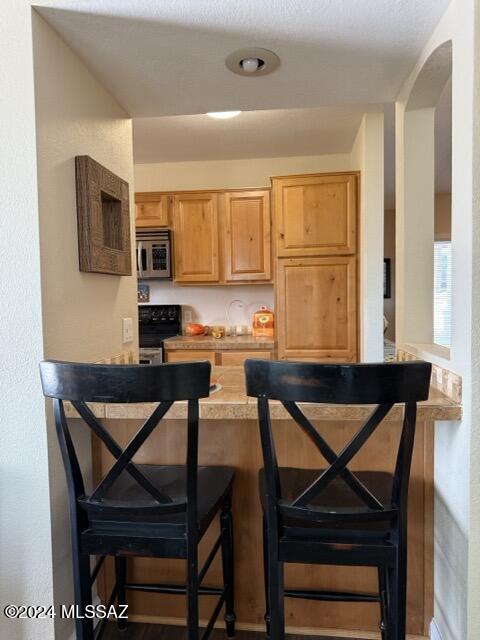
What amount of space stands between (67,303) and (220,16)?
43.0 inches

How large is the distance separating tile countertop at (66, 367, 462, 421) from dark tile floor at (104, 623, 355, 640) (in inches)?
35.8

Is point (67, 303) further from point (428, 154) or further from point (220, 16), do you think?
point (428, 154)

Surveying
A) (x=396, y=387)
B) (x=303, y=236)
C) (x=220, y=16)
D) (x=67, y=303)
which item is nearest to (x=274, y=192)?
(x=303, y=236)

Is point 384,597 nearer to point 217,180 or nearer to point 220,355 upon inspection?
point 220,355

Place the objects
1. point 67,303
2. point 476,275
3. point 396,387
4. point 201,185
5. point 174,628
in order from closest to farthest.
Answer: point 396,387, point 476,275, point 67,303, point 174,628, point 201,185

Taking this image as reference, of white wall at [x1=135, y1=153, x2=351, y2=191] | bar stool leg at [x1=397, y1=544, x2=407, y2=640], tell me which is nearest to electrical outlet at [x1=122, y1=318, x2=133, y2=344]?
bar stool leg at [x1=397, y1=544, x2=407, y2=640]

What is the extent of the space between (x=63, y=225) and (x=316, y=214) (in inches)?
85.2

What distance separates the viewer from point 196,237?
3627mm

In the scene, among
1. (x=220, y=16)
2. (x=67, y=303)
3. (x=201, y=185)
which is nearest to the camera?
(x=220, y=16)

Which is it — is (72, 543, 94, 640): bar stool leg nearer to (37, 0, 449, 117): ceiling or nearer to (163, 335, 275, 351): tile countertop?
(37, 0, 449, 117): ceiling

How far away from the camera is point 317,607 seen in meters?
1.55

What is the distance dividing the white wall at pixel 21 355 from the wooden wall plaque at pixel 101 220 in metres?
0.24

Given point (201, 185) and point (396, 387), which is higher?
point (201, 185)

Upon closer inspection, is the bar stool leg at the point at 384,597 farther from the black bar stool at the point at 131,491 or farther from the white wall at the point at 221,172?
the white wall at the point at 221,172
